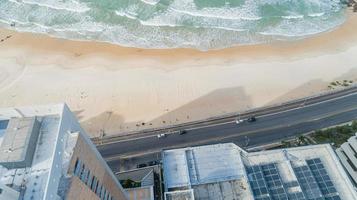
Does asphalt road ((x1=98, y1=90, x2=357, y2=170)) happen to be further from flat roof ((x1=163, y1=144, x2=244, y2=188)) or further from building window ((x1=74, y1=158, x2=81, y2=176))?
building window ((x1=74, y1=158, x2=81, y2=176))

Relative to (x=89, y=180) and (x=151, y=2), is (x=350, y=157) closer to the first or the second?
(x=89, y=180)

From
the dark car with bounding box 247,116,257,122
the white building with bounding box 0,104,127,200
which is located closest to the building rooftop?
the white building with bounding box 0,104,127,200

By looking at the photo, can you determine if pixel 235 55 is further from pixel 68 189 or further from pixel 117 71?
pixel 68 189

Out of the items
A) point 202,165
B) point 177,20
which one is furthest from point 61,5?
point 202,165

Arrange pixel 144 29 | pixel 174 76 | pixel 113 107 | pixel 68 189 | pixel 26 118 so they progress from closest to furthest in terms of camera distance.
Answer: pixel 68 189
pixel 26 118
pixel 113 107
pixel 174 76
pixel 144 29

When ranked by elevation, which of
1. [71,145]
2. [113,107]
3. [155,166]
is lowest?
[71,145]

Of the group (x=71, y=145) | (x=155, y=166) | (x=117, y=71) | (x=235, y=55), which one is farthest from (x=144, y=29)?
(x=71, y=145)

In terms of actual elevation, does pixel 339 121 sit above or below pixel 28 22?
below
